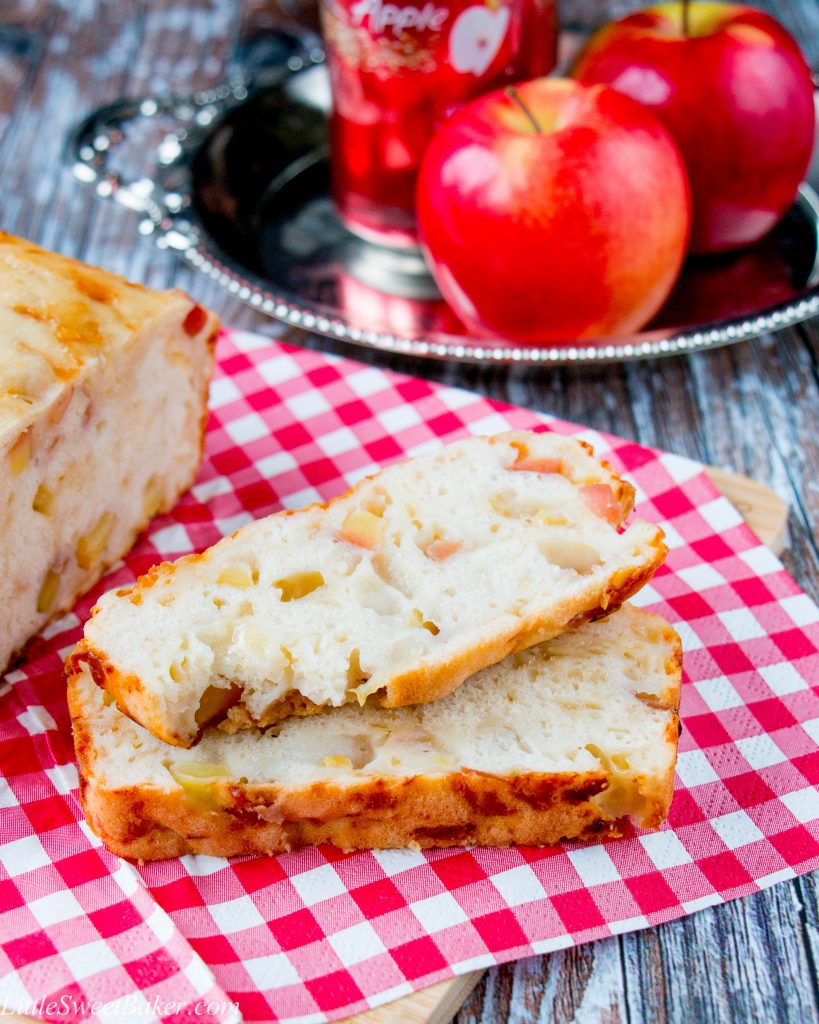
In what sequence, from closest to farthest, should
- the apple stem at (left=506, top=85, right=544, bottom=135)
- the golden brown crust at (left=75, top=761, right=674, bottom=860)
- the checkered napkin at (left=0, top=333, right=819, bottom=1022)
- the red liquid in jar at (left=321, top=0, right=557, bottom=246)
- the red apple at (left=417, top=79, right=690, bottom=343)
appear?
the checkered napkin at (left=0, top=333, right=819, bottom=1022) < the golden brown crust at (left=75, top=761, right=674, bottom=860) < the red apple at (left=417, top=79, right=690, bottom=343) < the apple stem at (left=506, top=85, right=544, bottom=135) < the red liquid in jar at (left=321, top=0, right=557, bottom=246)

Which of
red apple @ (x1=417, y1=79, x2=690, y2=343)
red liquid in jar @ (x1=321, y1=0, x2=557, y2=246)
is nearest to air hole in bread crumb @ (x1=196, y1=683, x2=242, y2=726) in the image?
red apple @ (x1=417, y1=79, x2=690, y2=343)

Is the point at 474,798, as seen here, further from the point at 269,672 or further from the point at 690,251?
the point at 690,251

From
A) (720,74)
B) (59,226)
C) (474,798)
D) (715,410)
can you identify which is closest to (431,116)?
(720,74)

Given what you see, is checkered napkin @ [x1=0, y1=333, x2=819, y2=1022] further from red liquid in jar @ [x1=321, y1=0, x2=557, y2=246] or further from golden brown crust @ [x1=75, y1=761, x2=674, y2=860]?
red liquid in jar @ [x1=321, y1=0, x2=557, y2=246]

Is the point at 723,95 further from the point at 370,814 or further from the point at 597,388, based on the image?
the point at 370,814

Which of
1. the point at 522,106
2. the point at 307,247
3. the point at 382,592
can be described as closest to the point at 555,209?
the point at 522,106

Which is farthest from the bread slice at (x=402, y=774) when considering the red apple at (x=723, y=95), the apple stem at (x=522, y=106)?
the red apple at (x=723, y=95)
